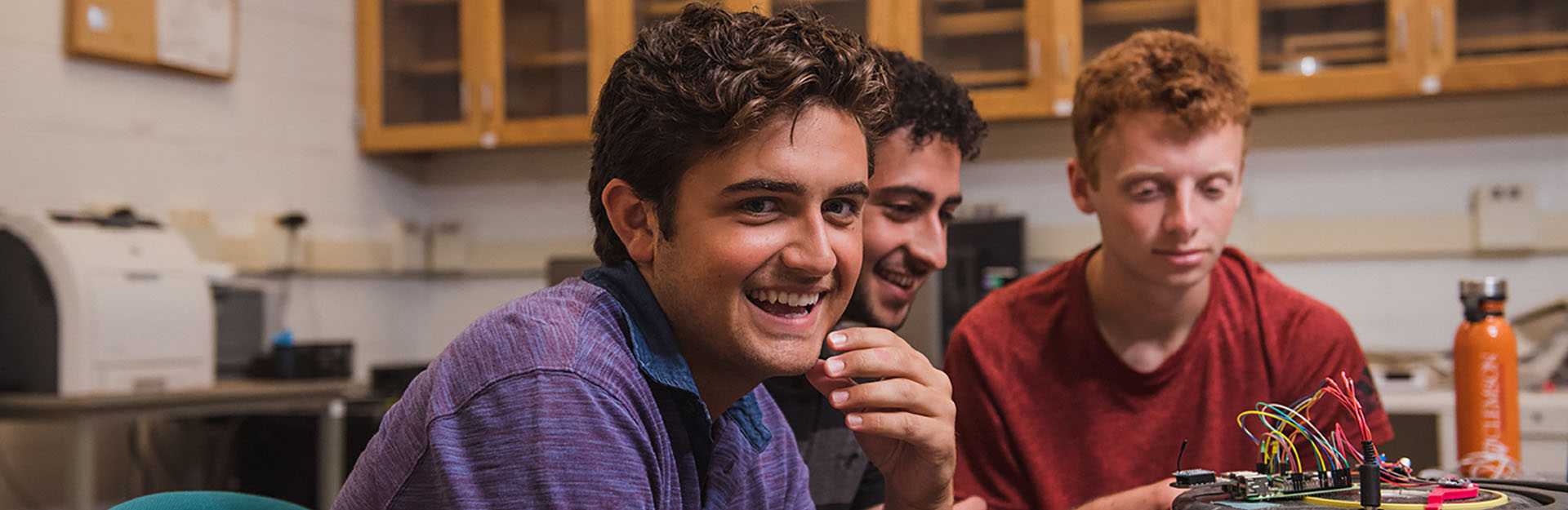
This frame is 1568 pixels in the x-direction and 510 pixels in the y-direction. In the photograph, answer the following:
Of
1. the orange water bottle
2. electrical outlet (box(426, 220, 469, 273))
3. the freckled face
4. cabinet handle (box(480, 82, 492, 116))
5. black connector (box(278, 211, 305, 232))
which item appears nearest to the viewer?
the orange water bottle

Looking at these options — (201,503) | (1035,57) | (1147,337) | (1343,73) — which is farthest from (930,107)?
(1343,73)

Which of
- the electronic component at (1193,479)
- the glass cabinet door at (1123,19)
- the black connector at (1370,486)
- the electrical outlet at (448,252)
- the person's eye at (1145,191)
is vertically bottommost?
the electronic component at (1193,479)

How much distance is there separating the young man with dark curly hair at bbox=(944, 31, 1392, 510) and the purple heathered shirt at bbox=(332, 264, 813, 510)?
0.55 m

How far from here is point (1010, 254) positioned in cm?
349

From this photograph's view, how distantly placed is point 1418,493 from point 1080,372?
2.07ft

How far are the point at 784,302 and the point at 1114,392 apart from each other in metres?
0.63

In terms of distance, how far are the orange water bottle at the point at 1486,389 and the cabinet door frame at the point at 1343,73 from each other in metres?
1.94

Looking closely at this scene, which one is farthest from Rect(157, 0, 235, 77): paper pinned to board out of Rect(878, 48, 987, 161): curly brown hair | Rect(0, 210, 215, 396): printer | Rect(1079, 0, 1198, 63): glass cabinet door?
Rect(878, 48, 987, 161): curly brown hair

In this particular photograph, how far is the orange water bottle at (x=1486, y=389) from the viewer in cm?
121

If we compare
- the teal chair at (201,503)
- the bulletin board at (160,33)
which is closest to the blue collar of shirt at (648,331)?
the teal chair at (201,503)

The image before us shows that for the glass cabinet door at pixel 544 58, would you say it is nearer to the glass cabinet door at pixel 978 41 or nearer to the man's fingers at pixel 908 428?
the glass cabinet door at pixel 978 41

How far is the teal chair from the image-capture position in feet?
3.20

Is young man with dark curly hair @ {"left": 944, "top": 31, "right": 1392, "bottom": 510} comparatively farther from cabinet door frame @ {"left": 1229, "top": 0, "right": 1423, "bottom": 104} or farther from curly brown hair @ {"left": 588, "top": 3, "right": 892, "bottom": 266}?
cabinet door frame @ {"left": 1229, "top": 0, "right": 1423, "bottom": 104}

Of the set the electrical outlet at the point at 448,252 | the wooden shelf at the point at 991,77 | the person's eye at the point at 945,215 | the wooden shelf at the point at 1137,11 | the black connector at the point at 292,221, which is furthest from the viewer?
the electrical outlet at the point at 448,252
